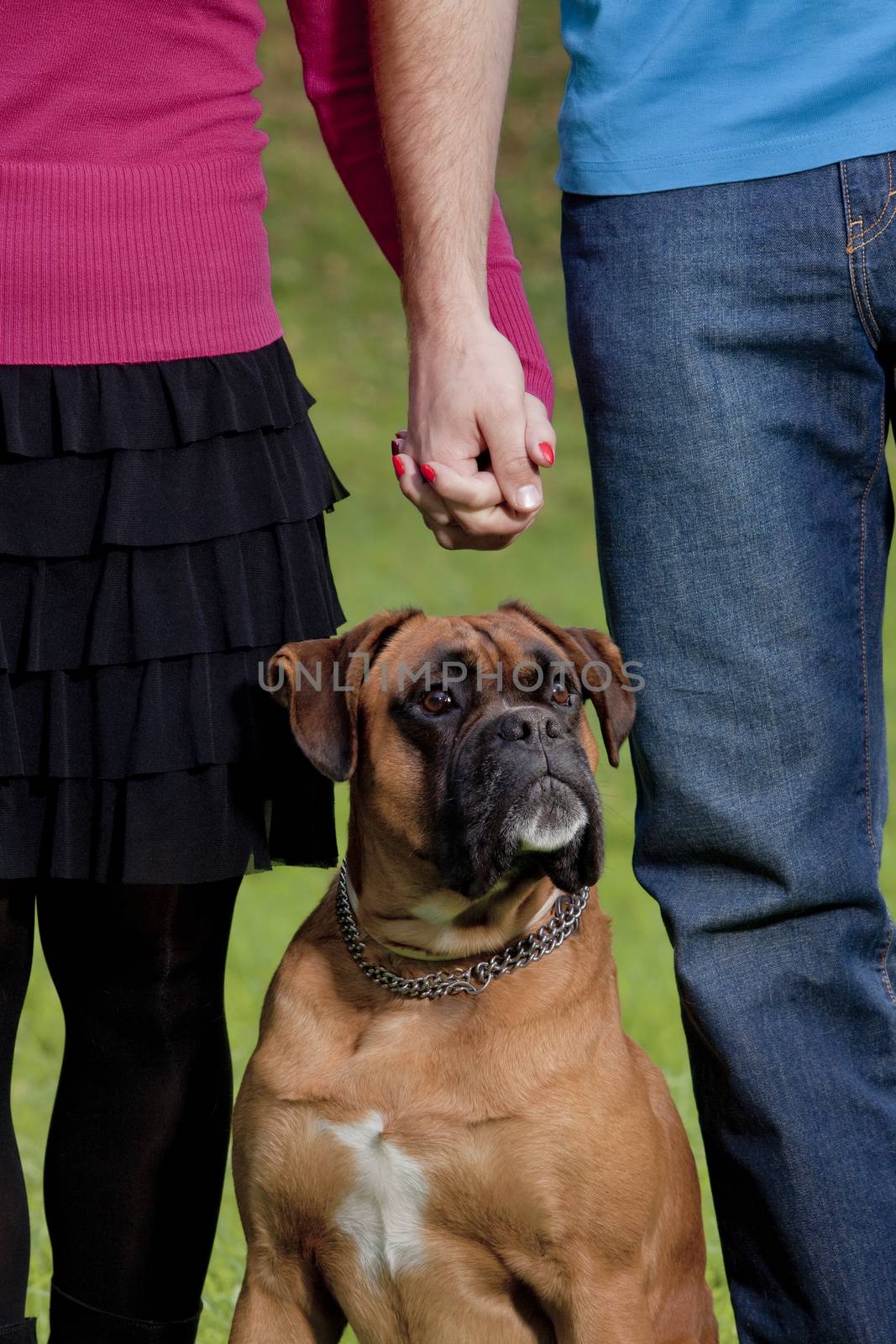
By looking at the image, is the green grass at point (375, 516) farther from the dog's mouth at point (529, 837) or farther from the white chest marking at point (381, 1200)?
the dog's mouth at point (529, 837)

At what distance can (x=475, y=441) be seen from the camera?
2.21 metres

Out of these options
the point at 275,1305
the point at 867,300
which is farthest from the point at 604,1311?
the point at 867,300

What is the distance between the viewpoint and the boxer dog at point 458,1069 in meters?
2.52

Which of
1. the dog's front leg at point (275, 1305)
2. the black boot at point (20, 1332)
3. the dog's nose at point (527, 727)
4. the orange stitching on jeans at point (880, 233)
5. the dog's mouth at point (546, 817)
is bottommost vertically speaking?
the dog's front leg at point (275, 1305)

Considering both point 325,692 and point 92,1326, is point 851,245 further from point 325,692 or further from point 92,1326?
point 92,1326

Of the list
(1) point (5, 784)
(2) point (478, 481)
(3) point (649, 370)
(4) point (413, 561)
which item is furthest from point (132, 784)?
(4) point (413, 561)

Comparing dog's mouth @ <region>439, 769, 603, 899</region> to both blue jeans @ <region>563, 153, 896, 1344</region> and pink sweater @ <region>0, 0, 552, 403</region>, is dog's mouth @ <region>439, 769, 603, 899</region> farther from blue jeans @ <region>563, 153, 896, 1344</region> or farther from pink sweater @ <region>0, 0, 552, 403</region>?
pink sweater @ <region>0, 0, 552, 403</region>

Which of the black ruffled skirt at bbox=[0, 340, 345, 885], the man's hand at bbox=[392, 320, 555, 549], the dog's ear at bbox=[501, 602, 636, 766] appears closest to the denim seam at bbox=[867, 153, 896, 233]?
the man's hand at bbox=[392, 320, 555, 549]

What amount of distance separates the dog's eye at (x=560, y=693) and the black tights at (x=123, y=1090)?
75 cm

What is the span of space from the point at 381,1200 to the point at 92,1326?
47 centimetres

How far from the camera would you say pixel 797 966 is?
2.35 m

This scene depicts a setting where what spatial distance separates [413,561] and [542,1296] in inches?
343

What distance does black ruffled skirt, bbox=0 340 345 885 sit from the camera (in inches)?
86.0

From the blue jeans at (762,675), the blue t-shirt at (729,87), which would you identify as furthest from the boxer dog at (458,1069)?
the blue t-shirt at (729,87)
